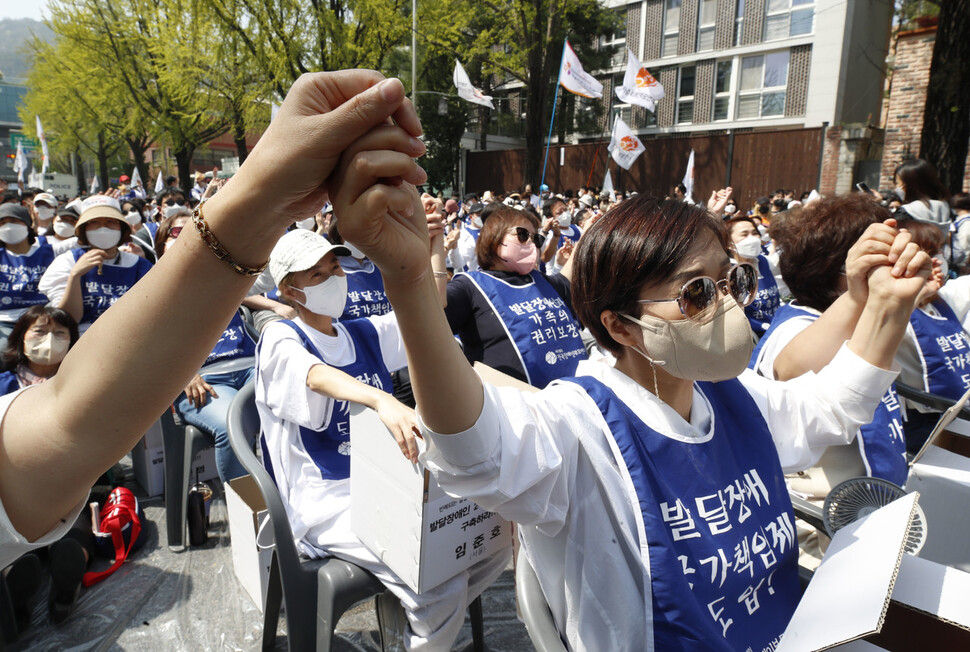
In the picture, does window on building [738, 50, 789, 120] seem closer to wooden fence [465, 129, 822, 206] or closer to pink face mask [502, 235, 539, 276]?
wooden fence [465, 129, 822, 206]

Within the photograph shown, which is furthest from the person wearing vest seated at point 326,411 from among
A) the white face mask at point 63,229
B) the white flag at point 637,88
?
the white flag at point 637,88

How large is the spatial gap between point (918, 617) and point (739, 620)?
41cm

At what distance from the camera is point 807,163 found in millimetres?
17078

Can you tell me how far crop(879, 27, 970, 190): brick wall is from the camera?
1202 centimetres

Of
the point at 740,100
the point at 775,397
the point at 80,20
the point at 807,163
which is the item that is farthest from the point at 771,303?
the point at 80,20

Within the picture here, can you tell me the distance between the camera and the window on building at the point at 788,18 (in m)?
23.7

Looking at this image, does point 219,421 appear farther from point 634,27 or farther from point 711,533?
point 634,27

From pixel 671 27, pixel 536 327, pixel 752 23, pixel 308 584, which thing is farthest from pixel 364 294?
pixel 671 27

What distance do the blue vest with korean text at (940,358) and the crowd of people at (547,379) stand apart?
1cm

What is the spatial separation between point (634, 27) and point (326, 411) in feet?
103

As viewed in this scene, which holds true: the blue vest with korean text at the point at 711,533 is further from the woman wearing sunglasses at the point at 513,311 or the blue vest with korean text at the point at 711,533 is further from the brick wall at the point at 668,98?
the brick wall at the point at 668,98

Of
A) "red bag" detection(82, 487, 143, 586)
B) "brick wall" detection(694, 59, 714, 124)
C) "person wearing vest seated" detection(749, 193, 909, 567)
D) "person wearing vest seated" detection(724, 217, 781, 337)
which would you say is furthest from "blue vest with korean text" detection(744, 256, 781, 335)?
"brick wall" detection(694, 59, 714, 124)

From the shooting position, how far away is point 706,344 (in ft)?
4.69

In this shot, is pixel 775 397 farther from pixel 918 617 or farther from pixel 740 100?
pixel 740 100
